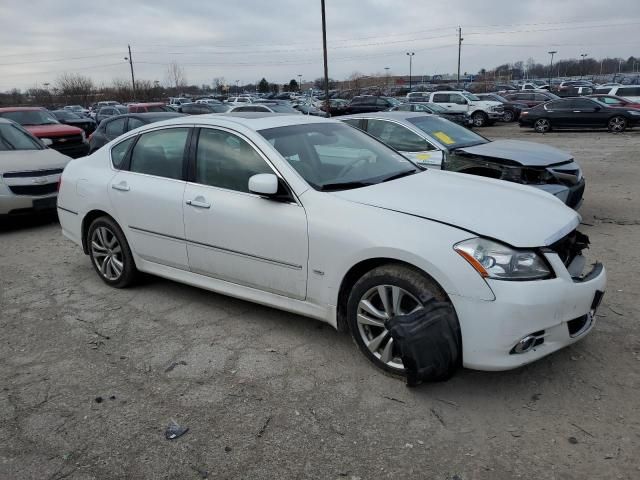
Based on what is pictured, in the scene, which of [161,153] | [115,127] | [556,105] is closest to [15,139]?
[115,127]

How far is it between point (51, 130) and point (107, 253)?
9.74 m

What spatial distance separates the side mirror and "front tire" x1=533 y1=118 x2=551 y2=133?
74.1 ft

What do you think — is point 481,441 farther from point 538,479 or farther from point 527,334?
point 527,334

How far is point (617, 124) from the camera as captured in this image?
72.0 ft

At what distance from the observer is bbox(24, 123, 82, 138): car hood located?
13031 mm

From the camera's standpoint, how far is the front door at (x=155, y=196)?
175 inches

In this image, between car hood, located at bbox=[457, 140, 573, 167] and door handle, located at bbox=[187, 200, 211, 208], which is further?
car hood, located at bbox=[457, 140, 573, 167]

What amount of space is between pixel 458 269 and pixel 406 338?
49 centimetres

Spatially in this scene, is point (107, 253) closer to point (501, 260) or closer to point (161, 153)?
point (161, 153)

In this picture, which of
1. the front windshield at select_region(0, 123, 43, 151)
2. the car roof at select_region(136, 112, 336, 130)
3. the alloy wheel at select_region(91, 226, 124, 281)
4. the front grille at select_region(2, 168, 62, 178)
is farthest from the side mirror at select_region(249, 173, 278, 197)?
the front windshield at select_region(0, 123, 43, 151)

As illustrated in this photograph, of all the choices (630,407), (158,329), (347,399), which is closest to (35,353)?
(158,329)

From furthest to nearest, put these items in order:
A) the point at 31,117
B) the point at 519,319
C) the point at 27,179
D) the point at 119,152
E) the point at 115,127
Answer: the point at 31,117 < the point at 115,127 < the point at 27,179 < the point at 119,152 < the point at 519,319

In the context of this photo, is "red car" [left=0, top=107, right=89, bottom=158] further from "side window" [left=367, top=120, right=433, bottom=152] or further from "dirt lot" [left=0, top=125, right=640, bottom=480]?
"dirt lot" [left=0, top=125, right=640, bottom=480]

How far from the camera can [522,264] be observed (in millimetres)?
3057
